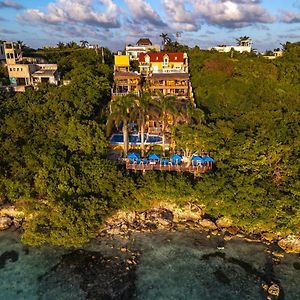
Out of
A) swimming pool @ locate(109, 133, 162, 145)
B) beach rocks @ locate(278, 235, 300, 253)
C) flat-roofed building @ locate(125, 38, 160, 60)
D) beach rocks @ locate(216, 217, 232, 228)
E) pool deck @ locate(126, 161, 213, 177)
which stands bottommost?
beach rocks @ locate(278, 235, 300, 253)

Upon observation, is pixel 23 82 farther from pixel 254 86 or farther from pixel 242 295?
pixel 242 295

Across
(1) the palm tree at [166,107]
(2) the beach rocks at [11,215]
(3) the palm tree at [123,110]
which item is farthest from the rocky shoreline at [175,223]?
(1) the palm tree at [166,107]

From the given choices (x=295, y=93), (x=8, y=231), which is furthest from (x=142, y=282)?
(x=295, y=93)

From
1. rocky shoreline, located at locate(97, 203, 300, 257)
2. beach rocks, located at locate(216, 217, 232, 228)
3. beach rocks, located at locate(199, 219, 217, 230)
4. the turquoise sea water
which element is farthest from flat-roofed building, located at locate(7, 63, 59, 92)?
beach rocks, located at locate(216, 217, 232, 228)

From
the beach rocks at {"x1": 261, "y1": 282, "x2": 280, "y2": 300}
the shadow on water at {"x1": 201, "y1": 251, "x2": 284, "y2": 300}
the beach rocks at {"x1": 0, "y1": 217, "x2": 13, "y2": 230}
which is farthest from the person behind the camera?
the beach rocks at {"x1": 0, "y1": 217, "x2": 13, "y2": 230}

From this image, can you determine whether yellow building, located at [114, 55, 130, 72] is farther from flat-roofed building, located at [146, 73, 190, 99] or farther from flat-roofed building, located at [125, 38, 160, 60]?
flat-roofed building, located at [125, 38, 160, 60]
